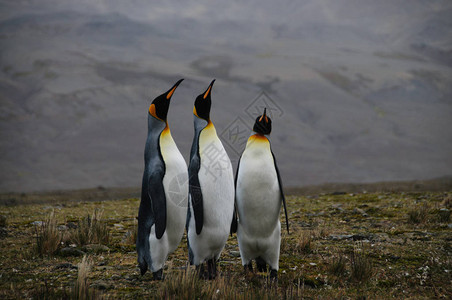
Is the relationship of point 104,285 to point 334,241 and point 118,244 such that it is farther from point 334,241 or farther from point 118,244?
point 334,241

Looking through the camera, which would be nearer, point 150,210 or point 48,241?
point 150,210

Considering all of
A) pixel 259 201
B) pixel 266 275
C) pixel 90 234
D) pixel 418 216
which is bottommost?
pixel 266 275

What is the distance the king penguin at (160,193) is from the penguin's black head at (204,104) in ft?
1.41

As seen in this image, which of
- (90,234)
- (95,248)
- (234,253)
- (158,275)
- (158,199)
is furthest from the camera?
(90,234)

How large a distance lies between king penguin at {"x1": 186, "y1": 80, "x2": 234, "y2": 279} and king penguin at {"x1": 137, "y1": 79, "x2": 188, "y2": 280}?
0.19 meters

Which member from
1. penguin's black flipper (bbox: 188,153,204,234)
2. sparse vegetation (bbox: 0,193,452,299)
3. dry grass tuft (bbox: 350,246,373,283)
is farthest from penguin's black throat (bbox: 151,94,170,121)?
dry grass tuft (bbox: 350,246,373,283)

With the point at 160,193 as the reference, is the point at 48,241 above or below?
below

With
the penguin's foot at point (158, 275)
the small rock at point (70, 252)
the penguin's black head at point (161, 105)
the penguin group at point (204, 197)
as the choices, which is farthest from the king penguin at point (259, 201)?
the small rock at point (70, 252)

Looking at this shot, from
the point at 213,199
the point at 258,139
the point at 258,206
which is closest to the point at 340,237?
the point at 258,206

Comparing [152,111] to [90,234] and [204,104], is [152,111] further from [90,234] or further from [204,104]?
[90,234]

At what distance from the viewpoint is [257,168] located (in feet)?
19.7

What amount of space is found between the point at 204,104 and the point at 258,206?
1777 mm

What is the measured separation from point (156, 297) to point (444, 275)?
4.64 meters

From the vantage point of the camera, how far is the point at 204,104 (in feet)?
19.5
